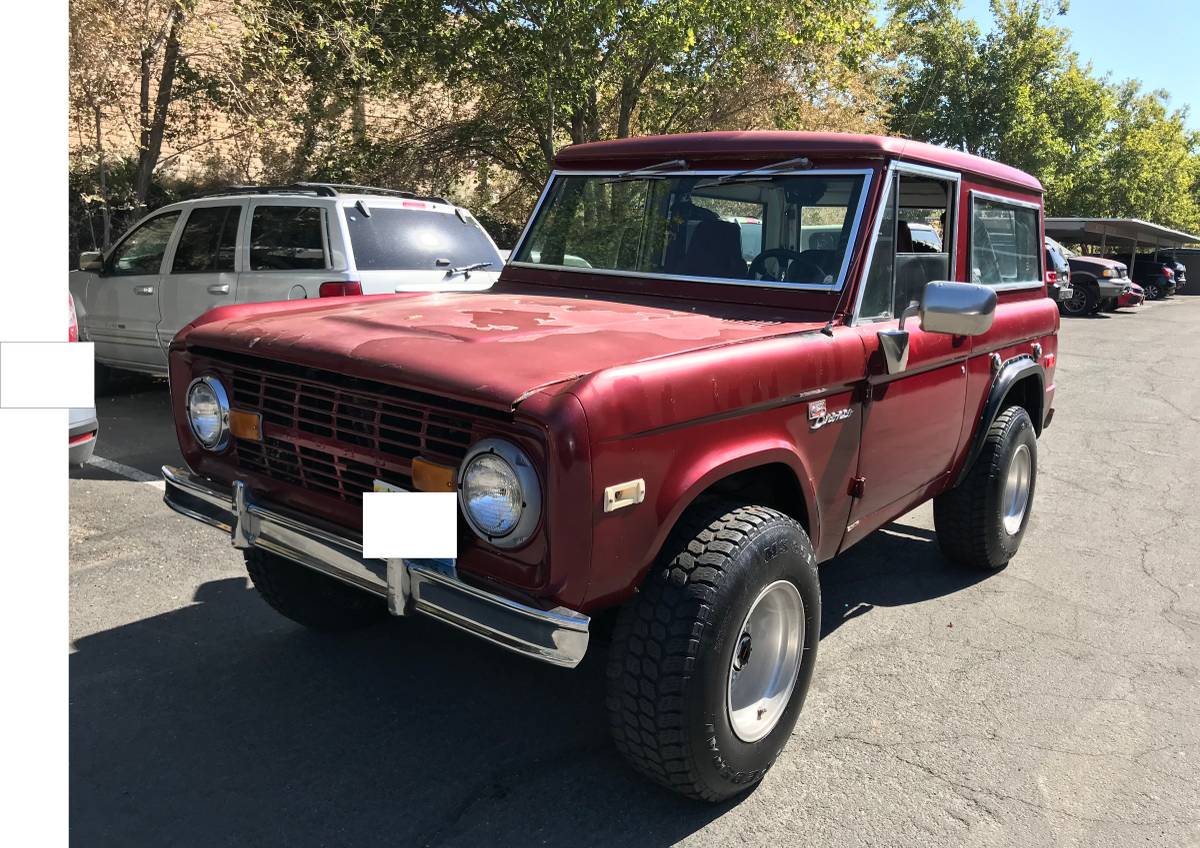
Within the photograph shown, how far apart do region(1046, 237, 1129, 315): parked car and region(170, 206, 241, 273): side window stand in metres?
20.8

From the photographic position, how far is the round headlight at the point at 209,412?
3225 mm

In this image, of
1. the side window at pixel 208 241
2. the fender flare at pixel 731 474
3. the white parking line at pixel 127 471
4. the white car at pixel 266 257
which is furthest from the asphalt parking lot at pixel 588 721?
the side window at pixel 208 241

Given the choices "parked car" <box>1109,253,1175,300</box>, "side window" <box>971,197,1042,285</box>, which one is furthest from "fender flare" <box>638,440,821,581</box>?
"parked car" <box>1109,253,1175,300</box>

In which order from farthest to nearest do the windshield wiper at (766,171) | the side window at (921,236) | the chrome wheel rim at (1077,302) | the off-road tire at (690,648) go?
the chrome wheel rim at (1077,302)
the side window at (921,236)
the windshield wiper at (766,171)
the off-road tire at (690,648)

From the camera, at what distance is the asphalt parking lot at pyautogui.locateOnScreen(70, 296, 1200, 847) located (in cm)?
283

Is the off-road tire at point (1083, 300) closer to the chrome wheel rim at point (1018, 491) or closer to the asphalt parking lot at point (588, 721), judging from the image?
the asphalt parking lot at point (588, 721)

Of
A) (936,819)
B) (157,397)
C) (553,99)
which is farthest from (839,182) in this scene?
(553,99)

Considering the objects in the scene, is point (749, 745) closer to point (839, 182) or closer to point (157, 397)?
point (839, 182)

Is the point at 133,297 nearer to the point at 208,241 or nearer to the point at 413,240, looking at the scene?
the point at 208,241

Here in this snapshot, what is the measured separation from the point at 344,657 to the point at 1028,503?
372 centimetres

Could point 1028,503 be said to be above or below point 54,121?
below

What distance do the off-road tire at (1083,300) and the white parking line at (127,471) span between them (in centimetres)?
2242

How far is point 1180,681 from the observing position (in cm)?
387

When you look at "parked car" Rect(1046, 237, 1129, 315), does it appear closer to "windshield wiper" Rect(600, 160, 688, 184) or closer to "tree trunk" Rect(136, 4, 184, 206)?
"tree trunk" Rect(136, 4, 184, 206)
